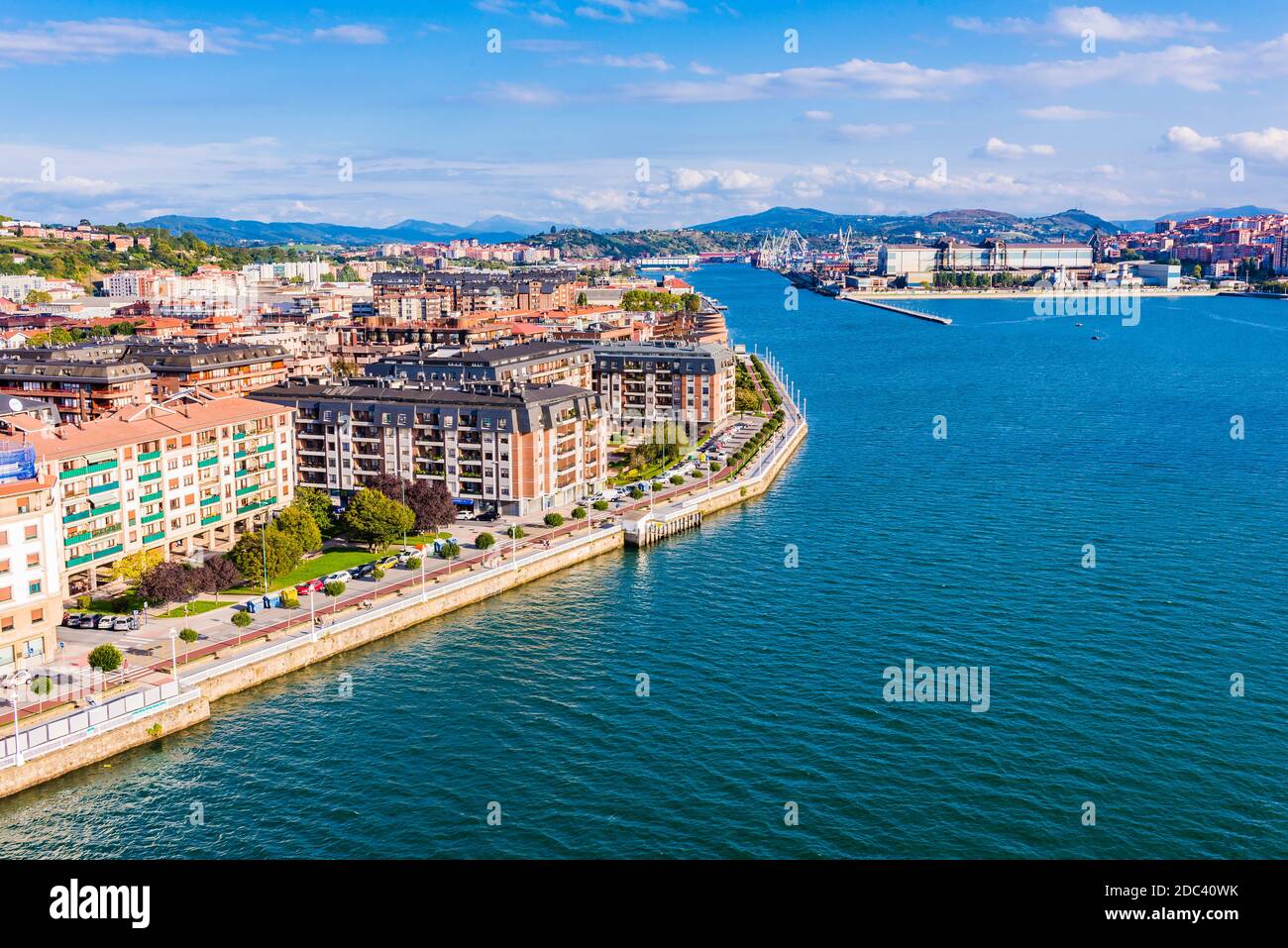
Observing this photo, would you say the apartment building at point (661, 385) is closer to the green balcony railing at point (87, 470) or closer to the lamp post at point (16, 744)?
the green balcony railing at point (87, 470)

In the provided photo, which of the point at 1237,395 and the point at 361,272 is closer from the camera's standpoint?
the point at 1237,395

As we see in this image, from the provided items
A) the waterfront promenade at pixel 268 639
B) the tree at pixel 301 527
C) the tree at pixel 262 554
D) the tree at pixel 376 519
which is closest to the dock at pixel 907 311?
the waterfront promenade at pixel 268 639

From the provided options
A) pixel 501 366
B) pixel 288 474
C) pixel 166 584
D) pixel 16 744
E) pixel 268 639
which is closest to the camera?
pixel 16 744

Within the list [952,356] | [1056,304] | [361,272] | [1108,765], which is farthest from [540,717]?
[361,272]

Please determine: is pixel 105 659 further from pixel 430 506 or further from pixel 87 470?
pixel 430 506

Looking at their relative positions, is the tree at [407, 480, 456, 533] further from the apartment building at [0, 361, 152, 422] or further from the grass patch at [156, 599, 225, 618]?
the apartment building at [0, 361, 152, 422]

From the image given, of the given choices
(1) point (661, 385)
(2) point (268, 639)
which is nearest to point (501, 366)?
(1) point (661, 385)

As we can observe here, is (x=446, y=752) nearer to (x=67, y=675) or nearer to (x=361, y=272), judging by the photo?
(x=67, y=675)
